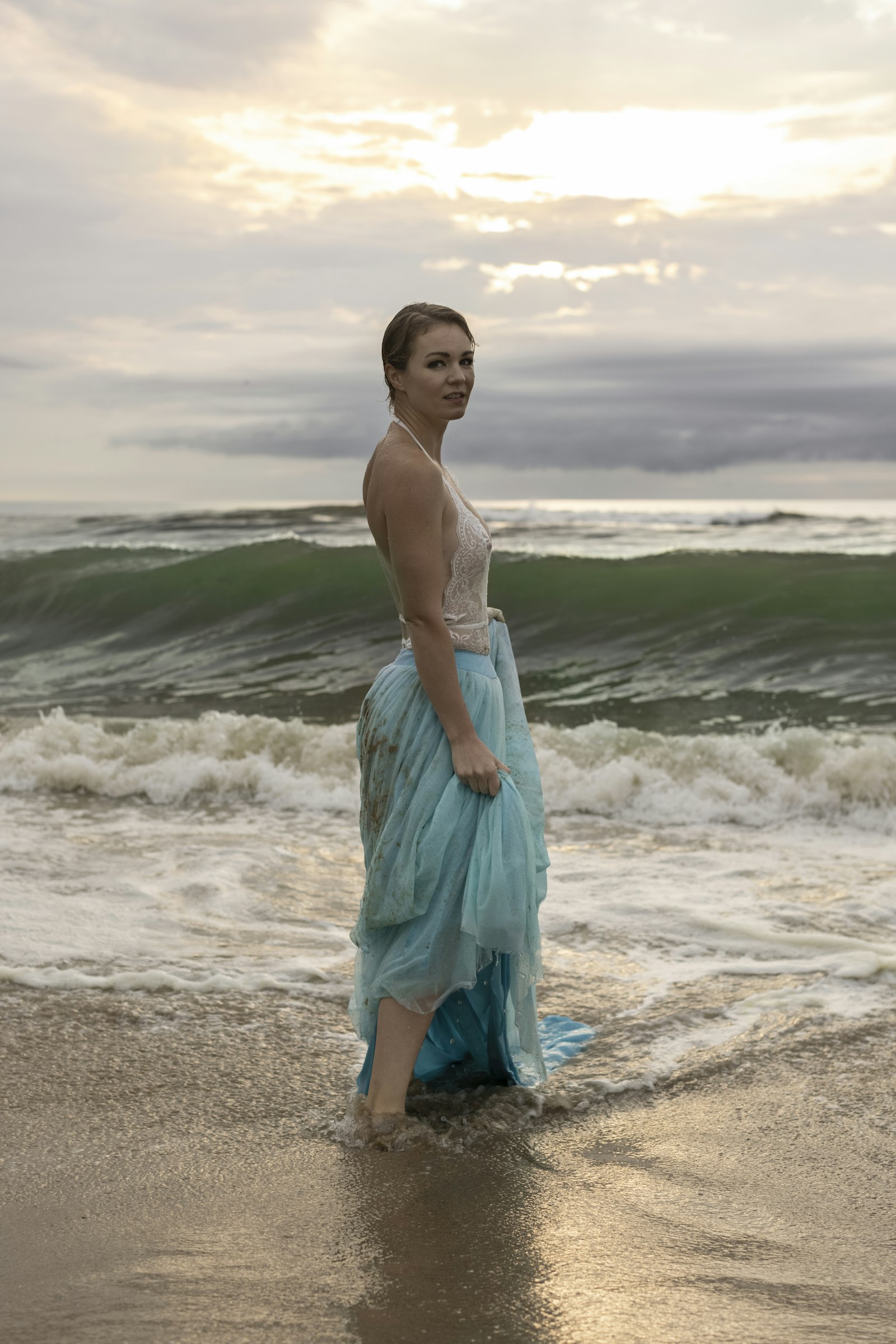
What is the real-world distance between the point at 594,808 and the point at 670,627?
20.1ft

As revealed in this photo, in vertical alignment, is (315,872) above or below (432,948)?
below

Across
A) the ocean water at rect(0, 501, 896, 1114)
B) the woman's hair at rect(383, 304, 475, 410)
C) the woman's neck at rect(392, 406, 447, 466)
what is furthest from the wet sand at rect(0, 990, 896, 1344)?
the woman's hair at rect(383, 304, 475, 410)

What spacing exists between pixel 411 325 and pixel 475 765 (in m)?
1.12

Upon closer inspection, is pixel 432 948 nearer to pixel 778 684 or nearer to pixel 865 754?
pixel 865 754

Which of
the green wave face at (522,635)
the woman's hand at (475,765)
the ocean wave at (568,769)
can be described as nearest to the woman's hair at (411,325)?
the woman's hand at (475,765)

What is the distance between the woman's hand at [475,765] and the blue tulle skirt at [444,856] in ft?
0.13

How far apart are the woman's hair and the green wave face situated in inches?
277

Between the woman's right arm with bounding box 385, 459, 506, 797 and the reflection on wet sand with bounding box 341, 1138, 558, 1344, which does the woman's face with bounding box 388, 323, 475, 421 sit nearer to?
the woman's right arm with bounding box 385, 459, 506, 797

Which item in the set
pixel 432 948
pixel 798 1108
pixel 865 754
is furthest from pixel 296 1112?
pixel 865 754

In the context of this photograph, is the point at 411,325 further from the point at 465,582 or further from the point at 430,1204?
the point at 430,1204

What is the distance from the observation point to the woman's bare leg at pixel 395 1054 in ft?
10.0

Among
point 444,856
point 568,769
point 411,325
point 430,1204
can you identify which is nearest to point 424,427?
point 411,325

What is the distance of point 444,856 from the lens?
3.01m

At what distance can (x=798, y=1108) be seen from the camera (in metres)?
3.29
